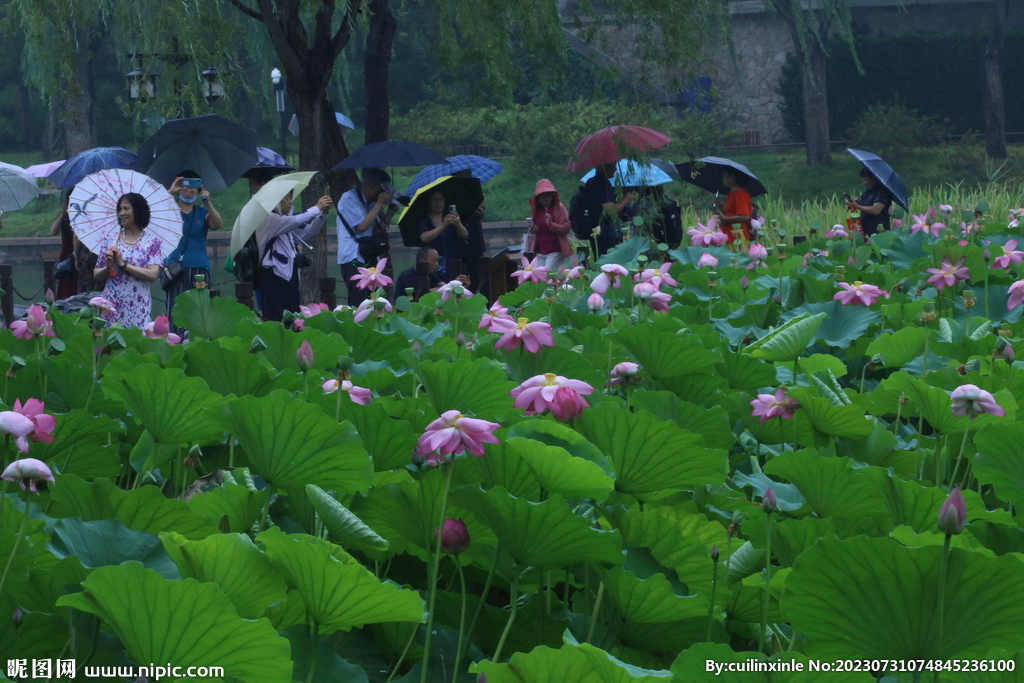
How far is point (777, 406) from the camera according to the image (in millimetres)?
1555

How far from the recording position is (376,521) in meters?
1.16

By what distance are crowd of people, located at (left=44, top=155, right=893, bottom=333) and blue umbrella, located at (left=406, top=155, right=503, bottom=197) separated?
600 mm

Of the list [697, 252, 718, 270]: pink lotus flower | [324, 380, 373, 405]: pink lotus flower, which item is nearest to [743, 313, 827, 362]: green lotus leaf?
[324, 380, 373, 405]: pink lotus flower

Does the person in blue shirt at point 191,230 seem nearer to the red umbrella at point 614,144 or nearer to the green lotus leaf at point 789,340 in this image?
the red umbrella at point 614,144

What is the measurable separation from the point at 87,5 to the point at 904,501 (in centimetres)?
913

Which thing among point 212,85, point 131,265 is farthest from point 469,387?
point 212,85

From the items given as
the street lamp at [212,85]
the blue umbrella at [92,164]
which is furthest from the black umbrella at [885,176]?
the blue umbrella at [92,164]

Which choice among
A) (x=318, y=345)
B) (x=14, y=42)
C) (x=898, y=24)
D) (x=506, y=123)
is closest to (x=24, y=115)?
(x=14, y=42)

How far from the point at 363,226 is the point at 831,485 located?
6.37m

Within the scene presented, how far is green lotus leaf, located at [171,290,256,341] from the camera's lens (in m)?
2.44

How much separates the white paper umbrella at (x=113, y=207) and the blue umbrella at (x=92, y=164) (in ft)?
13.4

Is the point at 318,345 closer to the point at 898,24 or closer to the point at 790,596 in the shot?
the point at 790,596

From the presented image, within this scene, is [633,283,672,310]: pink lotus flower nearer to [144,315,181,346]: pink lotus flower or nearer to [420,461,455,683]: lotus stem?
[144,315,181,346]: pink lotus flower

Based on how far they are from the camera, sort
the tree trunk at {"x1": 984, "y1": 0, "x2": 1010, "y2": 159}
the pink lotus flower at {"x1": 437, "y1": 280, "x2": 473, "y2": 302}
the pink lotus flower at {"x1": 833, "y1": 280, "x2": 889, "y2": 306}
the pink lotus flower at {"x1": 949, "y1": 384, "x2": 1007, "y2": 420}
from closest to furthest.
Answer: the pink lotus flower at {"x1": 949, "y1": 384, "x2": 1007, "y2": 420} → the pink lotus flower at {"x1": 833, "y1": 280, "x2": 889, "y2": 306} → the pink lotus flower at {"x1": 437, "y1": 280, "x2": 473, "y2": 302} → the tree trunk at {"x1": 984, "y1": 0, "x2": 1010, "y2": 159}
